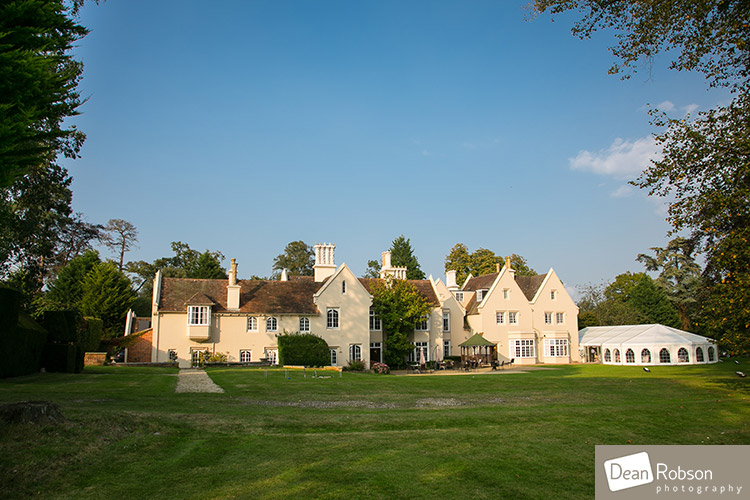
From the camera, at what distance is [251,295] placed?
44.9 meters

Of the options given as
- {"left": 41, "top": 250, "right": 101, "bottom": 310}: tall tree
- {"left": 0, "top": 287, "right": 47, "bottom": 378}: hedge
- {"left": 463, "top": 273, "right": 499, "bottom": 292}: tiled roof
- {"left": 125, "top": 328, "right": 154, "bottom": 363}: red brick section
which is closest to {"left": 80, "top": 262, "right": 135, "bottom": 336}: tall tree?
{"left": 41, "top": 250, "right": 101, "bottom": 310}: tall tree

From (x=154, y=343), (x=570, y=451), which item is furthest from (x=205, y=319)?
(x=570, y=451)

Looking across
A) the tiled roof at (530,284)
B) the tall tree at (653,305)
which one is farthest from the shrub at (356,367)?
the tall tree at (653,305)

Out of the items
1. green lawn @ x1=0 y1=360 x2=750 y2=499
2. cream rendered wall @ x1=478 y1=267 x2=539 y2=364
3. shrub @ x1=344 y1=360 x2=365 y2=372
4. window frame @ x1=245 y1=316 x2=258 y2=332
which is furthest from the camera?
cream rendered wall @ x1=478 y1=267 x2=539 y2=364

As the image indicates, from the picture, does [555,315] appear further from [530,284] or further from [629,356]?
[629,356]

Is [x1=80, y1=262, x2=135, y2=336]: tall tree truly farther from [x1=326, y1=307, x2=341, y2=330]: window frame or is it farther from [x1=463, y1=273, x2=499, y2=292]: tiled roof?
[x1=463, y1=273, x2=499, y2=292]: tiled roof

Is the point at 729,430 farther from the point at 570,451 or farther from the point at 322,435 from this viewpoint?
the point at 322,435

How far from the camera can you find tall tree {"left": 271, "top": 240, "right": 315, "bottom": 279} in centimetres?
9488

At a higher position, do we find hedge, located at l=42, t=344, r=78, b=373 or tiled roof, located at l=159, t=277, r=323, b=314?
tiled roof, located at l=159, t=277, r=323, b=314

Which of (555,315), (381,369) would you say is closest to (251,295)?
(381,369)

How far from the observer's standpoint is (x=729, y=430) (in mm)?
12781

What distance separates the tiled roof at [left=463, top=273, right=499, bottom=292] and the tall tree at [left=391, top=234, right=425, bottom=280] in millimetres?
18266

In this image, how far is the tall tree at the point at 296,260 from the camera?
311 feet

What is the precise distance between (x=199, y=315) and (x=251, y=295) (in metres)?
5.19
